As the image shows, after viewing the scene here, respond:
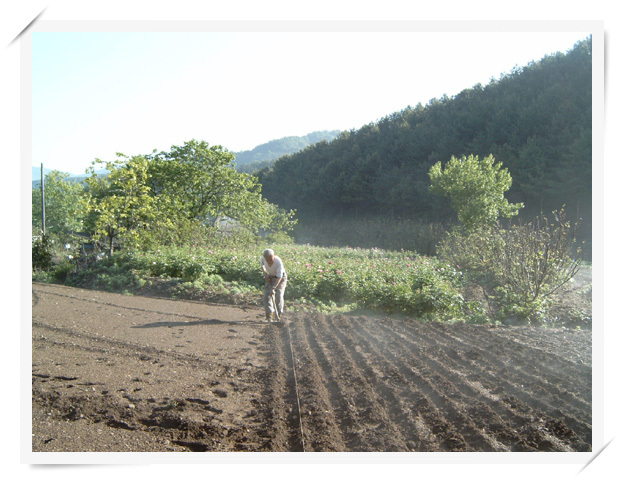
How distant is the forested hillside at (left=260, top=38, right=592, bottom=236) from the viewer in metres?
22.1

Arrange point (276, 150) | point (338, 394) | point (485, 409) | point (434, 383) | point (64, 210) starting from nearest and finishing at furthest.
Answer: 1. point (485, 409)
2. point (338, 394)
3. point (434, 383)
4. point (64, 210)
5. point (276, 150)

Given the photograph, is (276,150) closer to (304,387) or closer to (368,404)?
(304,387)

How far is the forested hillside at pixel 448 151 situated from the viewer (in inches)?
869

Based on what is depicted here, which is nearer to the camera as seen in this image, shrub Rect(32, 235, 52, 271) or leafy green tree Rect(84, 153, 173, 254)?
leafy green tree Rect(84, 153, 173, 254)

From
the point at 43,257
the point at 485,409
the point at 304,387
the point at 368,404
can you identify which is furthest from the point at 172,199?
the point at 485,409

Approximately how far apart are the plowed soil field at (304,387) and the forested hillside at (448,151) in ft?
49.9

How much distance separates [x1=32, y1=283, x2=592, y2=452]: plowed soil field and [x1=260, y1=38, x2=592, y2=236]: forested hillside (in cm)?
1522

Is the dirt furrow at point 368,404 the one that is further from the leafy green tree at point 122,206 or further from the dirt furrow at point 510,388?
the leafy green tree at point 122,206

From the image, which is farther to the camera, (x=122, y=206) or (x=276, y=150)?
(x=276, y=150)

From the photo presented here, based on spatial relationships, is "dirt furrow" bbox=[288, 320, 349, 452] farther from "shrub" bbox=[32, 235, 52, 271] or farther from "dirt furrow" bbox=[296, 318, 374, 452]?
"shrub" bbox=[32, 235, 52, 271]

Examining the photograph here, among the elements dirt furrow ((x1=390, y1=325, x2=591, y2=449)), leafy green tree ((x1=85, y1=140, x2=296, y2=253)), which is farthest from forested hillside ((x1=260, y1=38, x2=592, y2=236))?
dirt furrow ((x1=390, y1=325, x2=591, y2=449))

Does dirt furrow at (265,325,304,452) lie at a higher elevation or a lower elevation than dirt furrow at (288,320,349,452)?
lower

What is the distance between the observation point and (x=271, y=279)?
658 cm

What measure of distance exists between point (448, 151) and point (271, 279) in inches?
1024
